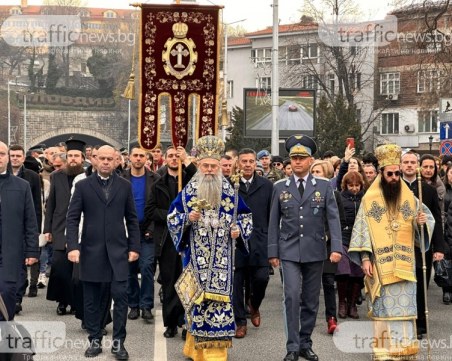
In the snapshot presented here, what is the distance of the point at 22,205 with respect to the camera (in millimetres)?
9430

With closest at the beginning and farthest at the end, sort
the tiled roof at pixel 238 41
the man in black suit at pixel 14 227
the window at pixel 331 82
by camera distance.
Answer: the man in black suit at pixel 14 227, the window at pixel 331 82, the tiled roof at pixel 238 41

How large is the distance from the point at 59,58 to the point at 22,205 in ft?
307

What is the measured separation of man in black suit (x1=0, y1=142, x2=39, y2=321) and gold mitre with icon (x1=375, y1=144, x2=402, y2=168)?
3.37m

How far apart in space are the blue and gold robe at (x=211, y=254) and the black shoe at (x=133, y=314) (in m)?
2.59

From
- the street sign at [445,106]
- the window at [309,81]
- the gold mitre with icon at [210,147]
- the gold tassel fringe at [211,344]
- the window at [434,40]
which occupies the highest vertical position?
the window at [309,81]

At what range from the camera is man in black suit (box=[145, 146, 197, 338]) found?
35.6ft

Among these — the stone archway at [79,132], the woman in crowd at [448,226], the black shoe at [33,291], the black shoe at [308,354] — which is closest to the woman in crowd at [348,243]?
the woman in crowd at [448,226]

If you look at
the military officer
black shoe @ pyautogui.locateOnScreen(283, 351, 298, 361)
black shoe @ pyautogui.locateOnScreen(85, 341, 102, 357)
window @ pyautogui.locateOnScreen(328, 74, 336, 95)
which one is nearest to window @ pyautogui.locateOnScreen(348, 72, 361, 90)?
window @ pyautogui.locateOnScreen(328, 74, 336, 95)

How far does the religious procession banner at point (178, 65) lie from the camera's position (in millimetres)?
12289

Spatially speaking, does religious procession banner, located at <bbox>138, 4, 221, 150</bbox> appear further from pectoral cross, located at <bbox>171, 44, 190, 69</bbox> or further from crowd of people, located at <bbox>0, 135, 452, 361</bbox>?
crowd of people, located at <bbox>0, 135, 452, 361</bbox>

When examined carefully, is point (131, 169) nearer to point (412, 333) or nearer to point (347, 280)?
point (347, 280)

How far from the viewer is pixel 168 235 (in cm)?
1106

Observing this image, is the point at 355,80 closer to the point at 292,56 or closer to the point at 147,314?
the point at 292,56

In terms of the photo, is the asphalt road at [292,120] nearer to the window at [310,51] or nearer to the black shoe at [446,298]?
the black shoe at [446,298]
